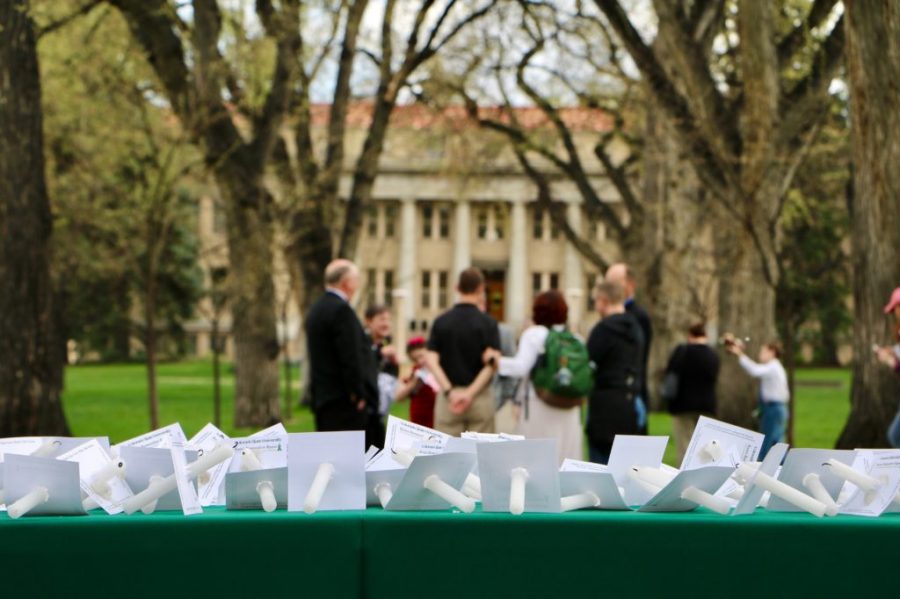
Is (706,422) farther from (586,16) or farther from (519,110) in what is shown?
(519,110)

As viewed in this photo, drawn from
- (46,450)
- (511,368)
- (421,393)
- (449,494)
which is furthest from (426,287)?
(449,494)

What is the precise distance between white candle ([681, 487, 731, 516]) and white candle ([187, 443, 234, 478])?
Answer: 140cm

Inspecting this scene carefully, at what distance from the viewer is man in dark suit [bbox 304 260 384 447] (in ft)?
36.4

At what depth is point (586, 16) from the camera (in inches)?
1195

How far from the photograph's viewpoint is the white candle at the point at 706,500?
473cm

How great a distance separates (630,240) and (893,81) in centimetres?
2218

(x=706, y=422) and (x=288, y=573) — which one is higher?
(x=706, y=422)

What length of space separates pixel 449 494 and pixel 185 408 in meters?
31.3

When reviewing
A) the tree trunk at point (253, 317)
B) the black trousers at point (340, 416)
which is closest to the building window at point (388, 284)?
the tree trunk at point (253, 317)

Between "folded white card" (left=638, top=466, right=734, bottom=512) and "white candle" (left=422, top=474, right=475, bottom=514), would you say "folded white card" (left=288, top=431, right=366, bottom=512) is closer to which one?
"white candle" (left=422, top=474, right=475, bottom=514)

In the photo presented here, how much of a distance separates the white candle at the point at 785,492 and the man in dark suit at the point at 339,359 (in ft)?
21.1

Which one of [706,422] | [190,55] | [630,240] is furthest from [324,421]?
[630,240]

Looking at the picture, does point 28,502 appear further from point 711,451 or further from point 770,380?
point 770,380

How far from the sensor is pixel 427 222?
334 ft
